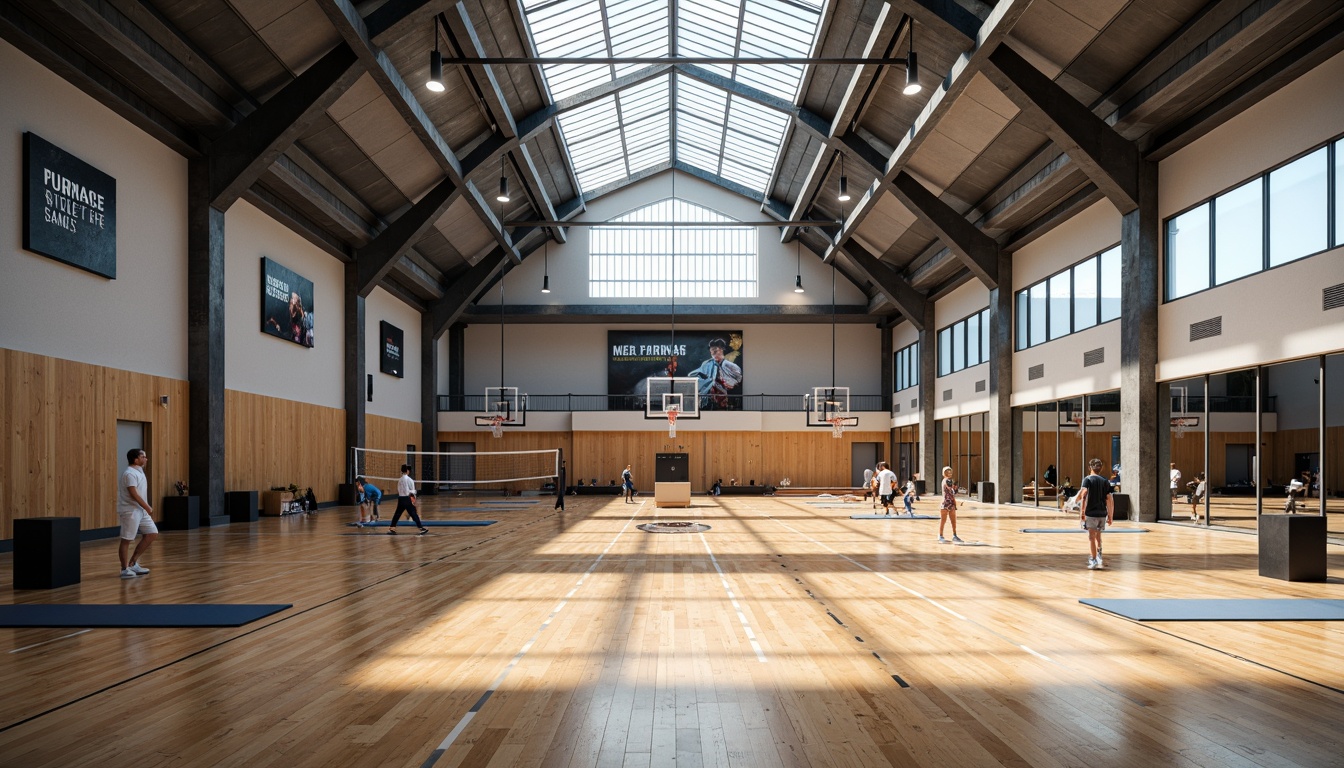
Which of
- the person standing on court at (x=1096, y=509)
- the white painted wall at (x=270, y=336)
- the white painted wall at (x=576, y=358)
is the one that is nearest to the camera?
the person standing on court at (x=1096, y=509)

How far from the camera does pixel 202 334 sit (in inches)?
761

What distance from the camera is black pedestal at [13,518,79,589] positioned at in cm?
1017

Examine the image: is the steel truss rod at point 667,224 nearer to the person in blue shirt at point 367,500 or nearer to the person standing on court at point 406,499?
the person in blue shirt at point 367,500

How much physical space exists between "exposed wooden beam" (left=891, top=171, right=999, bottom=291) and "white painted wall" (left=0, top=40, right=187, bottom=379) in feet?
62.5

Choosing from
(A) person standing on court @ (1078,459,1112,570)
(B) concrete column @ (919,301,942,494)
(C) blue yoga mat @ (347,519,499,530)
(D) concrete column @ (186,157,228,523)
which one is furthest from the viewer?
(B) concrete column @ (919,301,942,494)

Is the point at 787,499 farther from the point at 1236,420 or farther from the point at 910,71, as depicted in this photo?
the point at 910,71

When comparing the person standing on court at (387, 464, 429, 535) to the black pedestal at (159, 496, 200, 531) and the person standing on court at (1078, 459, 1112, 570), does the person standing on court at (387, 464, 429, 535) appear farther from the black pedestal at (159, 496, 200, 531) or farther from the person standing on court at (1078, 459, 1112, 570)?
the person standing on court at (1078, 459, 1112, 570)

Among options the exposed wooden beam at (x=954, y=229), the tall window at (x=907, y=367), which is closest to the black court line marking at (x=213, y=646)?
the exposed wooden beam at (x=954, y=229)

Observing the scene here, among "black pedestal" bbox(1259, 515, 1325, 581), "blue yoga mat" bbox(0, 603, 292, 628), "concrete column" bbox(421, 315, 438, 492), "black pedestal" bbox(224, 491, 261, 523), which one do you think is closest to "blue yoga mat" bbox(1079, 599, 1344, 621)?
"black pedestal" bbox(1259, 515, 1325, 581)

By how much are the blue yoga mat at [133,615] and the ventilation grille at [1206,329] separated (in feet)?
57.2

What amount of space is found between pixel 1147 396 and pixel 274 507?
21840 mm

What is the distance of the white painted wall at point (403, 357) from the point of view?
3062 cm

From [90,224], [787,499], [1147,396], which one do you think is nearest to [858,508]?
[787,499]

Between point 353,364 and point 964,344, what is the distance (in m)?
21.8
